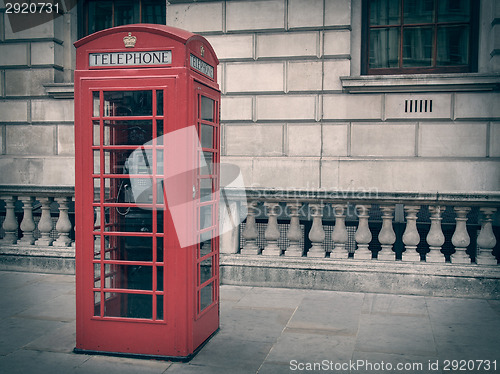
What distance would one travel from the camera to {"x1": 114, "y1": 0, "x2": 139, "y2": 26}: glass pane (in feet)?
30.9

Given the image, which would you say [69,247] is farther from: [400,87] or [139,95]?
[400,87]

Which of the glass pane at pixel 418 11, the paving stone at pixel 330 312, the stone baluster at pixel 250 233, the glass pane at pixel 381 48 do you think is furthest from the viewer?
the glass pane at pixel 381 48

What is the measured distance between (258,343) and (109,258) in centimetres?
141

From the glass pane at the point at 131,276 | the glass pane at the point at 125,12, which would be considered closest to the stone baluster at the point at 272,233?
the glass pane at the point at 131,276

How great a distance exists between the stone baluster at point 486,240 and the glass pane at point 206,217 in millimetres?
3256

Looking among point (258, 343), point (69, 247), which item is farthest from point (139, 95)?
point (69, 247)

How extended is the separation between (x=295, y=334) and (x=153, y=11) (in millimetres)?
6935

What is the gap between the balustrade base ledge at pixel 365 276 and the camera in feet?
18.6

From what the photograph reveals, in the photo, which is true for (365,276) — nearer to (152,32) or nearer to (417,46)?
(152,32)

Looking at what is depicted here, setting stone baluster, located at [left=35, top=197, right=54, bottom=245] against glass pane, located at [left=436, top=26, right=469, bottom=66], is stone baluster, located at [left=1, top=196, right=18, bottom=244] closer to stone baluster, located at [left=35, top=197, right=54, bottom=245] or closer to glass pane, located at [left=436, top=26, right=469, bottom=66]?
stone baluster, located at [left=35, top=197, right=54, bottom=245]

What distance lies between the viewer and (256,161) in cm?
877

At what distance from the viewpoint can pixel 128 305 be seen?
4.21 m

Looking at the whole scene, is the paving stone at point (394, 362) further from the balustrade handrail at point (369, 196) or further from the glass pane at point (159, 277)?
the balustrade handrail at point (369, 196)

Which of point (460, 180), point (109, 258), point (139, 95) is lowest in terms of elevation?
point (109, 258)
